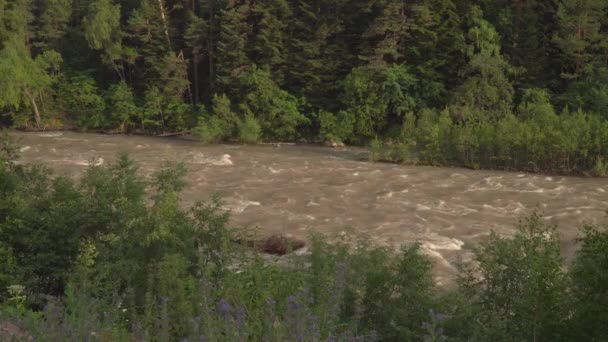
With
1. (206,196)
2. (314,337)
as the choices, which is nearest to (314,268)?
(314,337)

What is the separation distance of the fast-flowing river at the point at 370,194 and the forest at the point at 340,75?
2896mm

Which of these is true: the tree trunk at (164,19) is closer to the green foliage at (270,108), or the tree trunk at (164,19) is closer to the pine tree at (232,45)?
the pine tree at (232,45)

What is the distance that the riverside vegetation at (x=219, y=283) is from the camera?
216 inches

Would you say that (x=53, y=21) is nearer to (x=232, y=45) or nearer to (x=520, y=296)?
(x=232, y=45)

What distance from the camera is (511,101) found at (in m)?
32.7

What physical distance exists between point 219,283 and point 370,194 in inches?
581

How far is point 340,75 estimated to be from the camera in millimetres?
40094

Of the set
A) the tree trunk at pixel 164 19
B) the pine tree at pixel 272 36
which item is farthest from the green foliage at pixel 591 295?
the tree trunk at pixel 164 19

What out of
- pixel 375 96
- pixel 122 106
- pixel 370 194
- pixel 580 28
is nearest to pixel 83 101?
pixel 122 106

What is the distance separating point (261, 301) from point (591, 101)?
96.1ft

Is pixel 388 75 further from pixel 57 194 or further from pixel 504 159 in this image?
pixel 57 194

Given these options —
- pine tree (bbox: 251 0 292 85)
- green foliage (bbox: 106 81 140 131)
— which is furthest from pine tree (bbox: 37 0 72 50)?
pine tree (bbox: 251 0 292 85)

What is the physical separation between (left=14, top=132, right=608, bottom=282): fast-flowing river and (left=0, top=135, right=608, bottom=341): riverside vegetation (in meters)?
6.00

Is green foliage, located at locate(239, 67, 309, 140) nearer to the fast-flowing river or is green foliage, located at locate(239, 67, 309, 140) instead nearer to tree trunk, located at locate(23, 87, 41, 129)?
the fast-flowing river
